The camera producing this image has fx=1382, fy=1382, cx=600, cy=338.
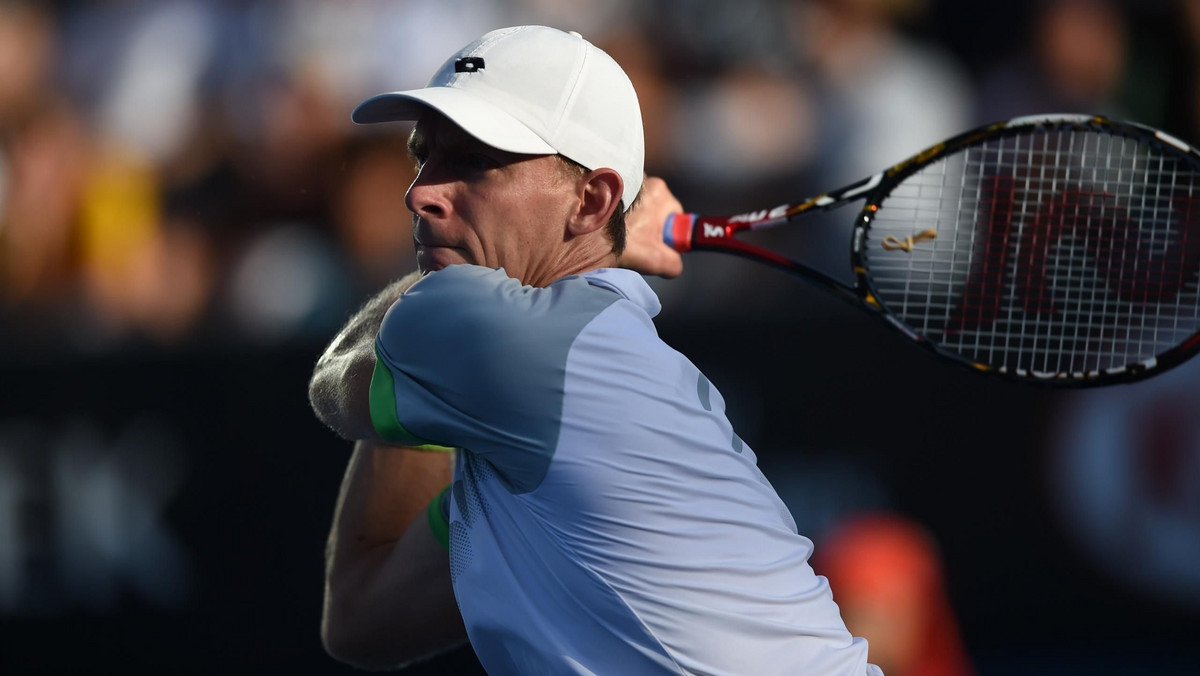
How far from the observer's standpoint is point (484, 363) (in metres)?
2.05

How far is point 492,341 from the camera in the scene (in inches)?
80.4

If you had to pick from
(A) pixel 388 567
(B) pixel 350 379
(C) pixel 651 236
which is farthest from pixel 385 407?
(C) pixel 651 236

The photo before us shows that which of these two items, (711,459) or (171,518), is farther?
(171,518)

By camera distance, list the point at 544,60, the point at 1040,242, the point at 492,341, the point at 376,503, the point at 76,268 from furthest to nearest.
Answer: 1. the point at 76,268
2. the point at 1040,242
3. the point at 376,503
4. the point at 544,60
5. the point at 492,341

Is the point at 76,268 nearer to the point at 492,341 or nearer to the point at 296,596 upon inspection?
the point at 296,596

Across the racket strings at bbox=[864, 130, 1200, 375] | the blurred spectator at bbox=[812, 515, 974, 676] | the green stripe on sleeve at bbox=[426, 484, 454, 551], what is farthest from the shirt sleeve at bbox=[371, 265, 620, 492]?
the blurred spectator at bbox=[812, 515, 974, 676]

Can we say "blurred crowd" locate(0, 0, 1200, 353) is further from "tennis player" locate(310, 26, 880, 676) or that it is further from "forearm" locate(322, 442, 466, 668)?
"tennis player" locate(310, 26, 880, 676)

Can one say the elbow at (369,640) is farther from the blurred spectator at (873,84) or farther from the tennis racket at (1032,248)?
the blurred spectator at (873,84)

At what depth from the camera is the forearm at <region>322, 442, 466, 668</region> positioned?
2.83 m

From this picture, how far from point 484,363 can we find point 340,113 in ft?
12.4

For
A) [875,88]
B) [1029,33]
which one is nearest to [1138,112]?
[1029,33]

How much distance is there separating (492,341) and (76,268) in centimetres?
415

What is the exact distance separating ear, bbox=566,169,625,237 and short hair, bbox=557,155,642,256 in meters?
0.02

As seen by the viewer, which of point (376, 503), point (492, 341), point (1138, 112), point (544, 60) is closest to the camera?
point (492, 341)
